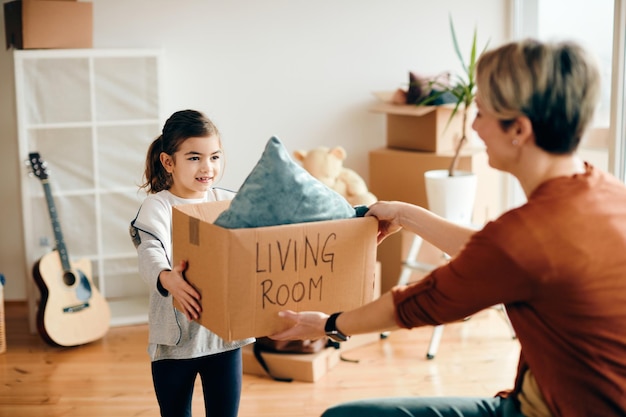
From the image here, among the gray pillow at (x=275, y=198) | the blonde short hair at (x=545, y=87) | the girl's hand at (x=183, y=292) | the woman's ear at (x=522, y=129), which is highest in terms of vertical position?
the blonde short hair at (x=545, y=87)

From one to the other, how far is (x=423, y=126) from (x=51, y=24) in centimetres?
171

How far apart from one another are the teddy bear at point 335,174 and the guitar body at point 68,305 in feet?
3.63

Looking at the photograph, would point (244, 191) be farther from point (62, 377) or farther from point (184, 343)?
point (62, 377)

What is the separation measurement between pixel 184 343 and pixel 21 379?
62.2 inches

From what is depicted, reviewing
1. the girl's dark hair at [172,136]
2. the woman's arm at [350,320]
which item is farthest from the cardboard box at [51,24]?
the woman's arm at [350,320]

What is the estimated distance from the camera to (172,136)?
2.06 metres

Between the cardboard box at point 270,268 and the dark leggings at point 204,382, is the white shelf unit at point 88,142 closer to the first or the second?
the dark leggings at point 204,382

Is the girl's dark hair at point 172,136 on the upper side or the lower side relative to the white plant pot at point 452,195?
upper

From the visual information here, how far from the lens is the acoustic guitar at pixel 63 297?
11.7ft

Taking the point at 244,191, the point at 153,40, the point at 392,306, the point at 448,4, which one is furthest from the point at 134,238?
the point at 448,4

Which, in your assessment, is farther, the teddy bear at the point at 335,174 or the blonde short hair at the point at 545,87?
the teddy bear at the point at 335,174

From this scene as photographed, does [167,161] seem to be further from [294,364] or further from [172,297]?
[294,364]

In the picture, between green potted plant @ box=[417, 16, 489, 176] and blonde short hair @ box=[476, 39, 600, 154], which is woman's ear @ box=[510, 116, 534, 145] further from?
green potted plant @ box=[417, 16, 489, 176]

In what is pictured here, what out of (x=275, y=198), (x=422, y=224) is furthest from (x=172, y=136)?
(x=422, y=224)
